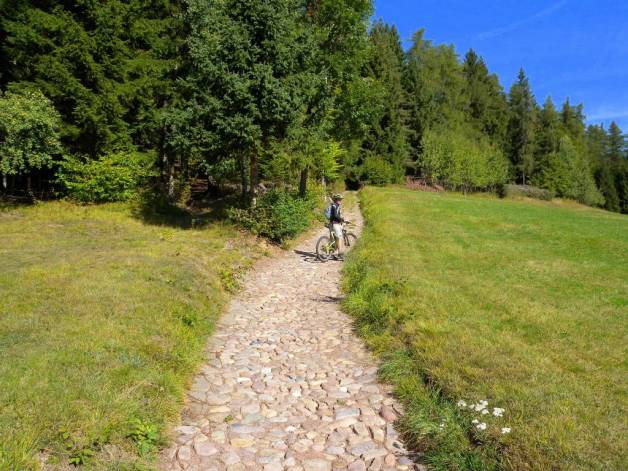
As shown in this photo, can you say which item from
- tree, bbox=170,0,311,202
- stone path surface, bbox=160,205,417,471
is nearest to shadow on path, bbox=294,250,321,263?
tree, bbox=170,0,311,202

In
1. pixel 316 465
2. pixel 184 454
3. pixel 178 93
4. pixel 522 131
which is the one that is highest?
pixel 522 131

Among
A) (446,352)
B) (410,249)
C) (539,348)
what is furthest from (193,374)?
(410,249)

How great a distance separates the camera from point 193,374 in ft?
24.9

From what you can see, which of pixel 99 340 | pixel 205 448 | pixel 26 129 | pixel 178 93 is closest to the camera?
pixel 205 448

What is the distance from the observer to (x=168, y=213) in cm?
2583

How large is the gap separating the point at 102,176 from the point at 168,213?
4006 mm

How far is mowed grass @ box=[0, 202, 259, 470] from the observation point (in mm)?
5031

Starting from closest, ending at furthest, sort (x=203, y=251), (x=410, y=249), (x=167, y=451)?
(x=167, y=451)
(x=203, y=251)
(x=410, y=249)

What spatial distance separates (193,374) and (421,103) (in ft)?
206

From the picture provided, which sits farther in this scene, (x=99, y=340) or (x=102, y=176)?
(x=102, y=176)

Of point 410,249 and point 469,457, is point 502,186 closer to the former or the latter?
point 410,249

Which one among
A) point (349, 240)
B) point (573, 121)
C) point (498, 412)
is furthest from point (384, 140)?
point (573, 121)

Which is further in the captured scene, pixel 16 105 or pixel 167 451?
pixel 16 105

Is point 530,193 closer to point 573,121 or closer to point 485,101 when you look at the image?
point 485,101
